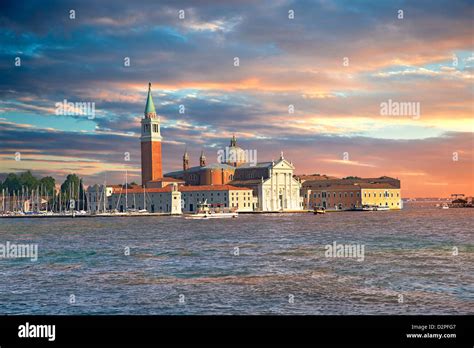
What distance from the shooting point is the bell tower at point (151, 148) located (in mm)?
90438

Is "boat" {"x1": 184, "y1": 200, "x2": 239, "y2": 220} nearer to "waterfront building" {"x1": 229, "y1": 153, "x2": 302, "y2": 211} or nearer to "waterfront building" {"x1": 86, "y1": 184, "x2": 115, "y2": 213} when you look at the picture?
"waterfront building" {"x1": 229, "y1": 153, "x2": 302, "y2": 211}

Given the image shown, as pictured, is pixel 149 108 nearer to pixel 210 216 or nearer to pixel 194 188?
pixel 194 188

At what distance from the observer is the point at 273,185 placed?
88875 mm

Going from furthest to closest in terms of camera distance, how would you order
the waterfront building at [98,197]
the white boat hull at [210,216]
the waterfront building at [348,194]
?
the waterfront building at [348,194], the waterfront building at [98,197], the white boat hull at [210,216]

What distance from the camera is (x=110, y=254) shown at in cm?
2275

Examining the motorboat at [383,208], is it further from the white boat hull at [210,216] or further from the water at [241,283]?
the water at [241,283]

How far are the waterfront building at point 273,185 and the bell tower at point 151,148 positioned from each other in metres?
10.1

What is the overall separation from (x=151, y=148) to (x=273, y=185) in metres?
16.3

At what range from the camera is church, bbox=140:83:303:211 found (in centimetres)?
8756

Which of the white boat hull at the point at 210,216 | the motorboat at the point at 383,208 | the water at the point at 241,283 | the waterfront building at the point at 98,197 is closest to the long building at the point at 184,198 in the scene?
the waterfront building at the point at 98,197

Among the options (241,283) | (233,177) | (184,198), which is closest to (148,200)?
(184,198)
